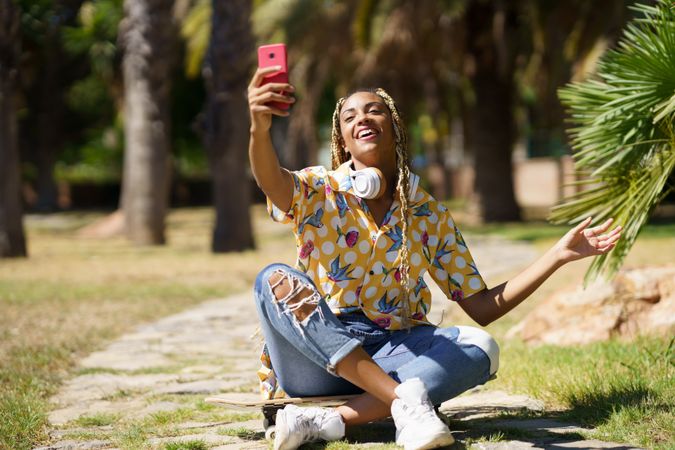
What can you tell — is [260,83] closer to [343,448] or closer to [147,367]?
[343,448]

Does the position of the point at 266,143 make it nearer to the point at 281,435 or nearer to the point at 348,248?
the point at 348,248

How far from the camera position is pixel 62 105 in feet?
96.4

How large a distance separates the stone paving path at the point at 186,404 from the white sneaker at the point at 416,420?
21 cm

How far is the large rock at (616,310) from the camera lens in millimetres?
5285

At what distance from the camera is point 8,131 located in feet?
37.4

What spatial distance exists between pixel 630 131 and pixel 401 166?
4.91 feet

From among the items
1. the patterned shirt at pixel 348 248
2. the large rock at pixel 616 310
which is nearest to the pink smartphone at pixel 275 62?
the patterned shirt at pixel 348 248

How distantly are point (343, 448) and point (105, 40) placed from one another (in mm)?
17117

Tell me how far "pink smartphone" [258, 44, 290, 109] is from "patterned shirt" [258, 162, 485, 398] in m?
0.41

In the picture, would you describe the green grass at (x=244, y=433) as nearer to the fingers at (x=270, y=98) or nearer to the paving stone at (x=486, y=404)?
the paving stone at (x=486, y=404)

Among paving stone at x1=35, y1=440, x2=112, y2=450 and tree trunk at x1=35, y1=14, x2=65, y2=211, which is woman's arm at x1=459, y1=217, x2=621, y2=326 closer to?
paving stone at x1=35, y1=440, x2=112, y2=450

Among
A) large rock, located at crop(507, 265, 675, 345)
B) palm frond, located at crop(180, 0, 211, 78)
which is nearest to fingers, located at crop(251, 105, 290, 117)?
large rock, located at crop(507, 265, 675, 345)

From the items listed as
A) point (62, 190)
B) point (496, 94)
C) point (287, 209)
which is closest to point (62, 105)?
point (62, 190)

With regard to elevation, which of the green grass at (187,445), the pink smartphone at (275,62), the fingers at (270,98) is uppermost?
the pink smartphone at (275,62)
